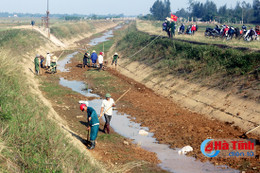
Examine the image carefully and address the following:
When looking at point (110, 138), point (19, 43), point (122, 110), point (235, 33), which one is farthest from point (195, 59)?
point (19, 43)

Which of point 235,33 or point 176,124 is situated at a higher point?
point 235,33

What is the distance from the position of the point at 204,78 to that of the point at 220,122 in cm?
498

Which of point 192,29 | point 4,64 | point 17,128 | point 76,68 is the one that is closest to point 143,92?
point 4,64

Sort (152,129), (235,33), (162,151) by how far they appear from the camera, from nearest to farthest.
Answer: (162,151)
(152,129)
(235,33)

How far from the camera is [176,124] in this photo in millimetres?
14586

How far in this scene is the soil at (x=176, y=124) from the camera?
35.9 feet

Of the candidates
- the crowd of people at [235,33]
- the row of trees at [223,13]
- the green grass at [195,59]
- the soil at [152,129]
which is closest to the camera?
the soil at [152,129]

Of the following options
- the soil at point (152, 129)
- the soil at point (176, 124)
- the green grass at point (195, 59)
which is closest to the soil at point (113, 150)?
the soil at point (152, 129)

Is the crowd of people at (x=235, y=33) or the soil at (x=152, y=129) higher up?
the crowd of people at (x=235, y=33)

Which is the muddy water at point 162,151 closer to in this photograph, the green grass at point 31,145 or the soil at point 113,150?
the soil at point 113,150

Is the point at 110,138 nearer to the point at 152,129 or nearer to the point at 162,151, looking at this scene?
the point at 162,151

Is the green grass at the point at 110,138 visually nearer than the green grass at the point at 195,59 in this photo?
Yes

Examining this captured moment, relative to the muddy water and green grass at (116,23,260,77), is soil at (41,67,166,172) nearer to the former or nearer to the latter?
the muddy water

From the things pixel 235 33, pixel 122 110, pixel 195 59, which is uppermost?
pixel 235 33
